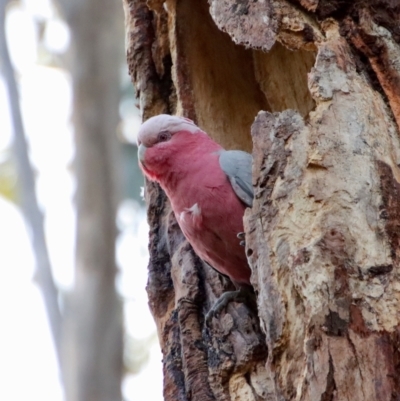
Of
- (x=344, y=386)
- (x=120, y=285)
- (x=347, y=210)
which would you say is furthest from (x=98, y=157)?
(x=344, y=386)

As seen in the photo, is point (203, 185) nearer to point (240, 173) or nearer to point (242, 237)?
point (240, 173)

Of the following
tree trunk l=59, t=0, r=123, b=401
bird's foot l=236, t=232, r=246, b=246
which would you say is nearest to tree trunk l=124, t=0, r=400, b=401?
bird's foot l=236, t=232, r=246, b=246

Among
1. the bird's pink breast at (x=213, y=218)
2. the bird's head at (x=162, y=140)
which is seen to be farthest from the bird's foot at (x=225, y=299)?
the bird's head at (x=162, y=140)

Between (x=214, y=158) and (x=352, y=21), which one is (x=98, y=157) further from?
(x=352, y=21)

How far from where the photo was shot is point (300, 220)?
2252 mm

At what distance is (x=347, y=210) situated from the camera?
7.32 ft

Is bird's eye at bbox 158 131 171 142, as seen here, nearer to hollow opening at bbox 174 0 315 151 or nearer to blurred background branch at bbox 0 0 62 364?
hollow opening at bbox 174 0 315 151

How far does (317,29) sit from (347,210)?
2.76ft

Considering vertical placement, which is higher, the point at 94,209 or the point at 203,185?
the point at 94,209

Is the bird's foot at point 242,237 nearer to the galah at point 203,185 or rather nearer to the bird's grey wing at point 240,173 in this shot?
the galah at point 203,185

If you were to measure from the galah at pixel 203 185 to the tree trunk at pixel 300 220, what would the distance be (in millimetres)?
162

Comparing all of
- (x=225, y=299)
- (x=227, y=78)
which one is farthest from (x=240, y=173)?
(x=227, y=78)

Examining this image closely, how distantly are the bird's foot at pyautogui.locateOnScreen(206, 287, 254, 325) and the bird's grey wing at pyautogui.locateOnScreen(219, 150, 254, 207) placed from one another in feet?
1.31

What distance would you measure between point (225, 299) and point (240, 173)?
0.59 m
